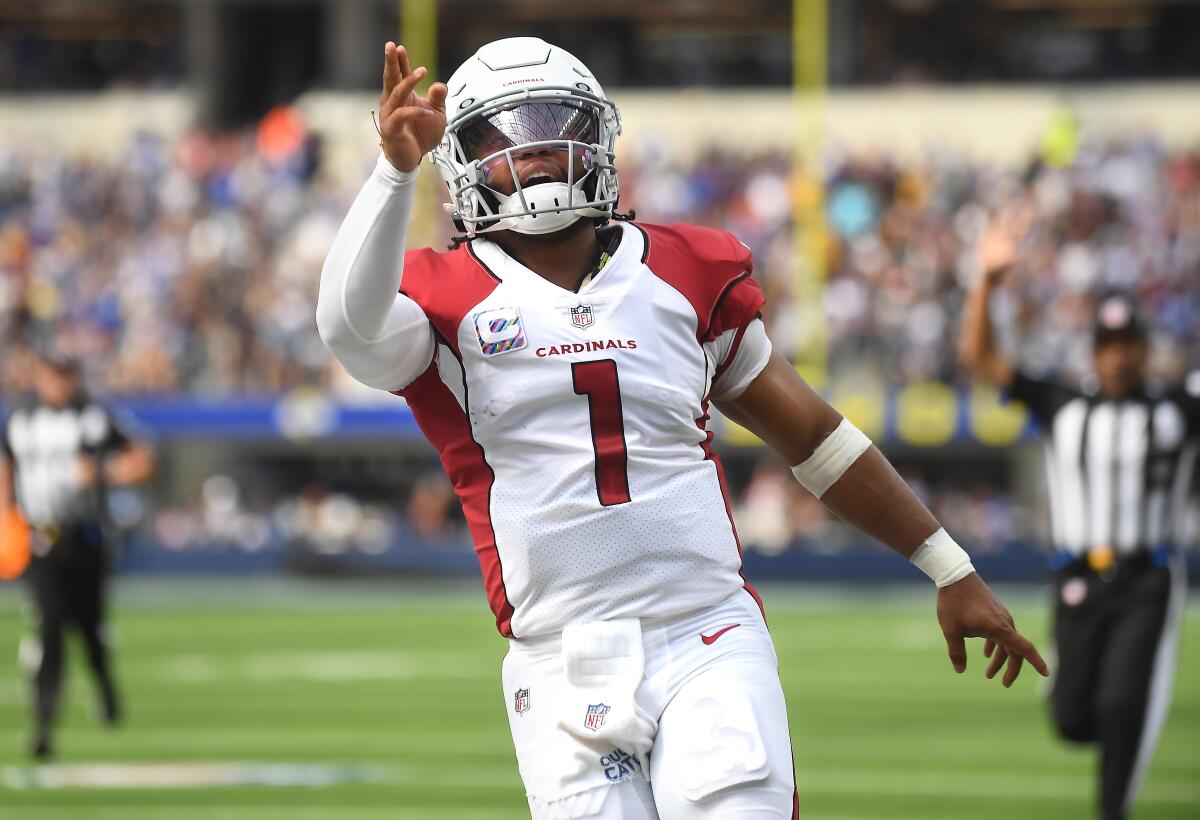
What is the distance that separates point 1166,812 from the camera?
670 cm

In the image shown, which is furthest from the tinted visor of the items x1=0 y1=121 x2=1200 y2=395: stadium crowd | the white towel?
x1=0 y1=121 x2=1200 y2=395: stadium crowd

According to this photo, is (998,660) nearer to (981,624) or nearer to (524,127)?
(981,624)

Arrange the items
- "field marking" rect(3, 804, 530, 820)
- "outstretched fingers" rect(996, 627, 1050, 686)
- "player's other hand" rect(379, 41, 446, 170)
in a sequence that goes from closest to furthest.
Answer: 1. "player's other hand" rect(379, 41, 446, 170)
2. "outstretched fingers" rect(996, 627, 1050, 686)
3. "field marking" rect(3, 804, 530, 820)

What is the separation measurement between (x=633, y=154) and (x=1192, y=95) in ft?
20.5

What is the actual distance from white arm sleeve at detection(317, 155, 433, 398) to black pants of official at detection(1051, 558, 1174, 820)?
3646 mm

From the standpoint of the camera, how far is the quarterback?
2.75m

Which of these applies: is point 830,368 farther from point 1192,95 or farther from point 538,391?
point 538,391

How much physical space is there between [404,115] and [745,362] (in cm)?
72

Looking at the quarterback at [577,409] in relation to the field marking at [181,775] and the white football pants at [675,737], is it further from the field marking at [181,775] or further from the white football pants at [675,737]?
the field marking at [181,775]

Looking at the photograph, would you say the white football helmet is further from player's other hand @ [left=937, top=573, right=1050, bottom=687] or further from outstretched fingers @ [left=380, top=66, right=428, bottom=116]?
player's other hand @ [left=937, top=573, right=1050, bottom=687]

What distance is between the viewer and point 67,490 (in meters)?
8.84

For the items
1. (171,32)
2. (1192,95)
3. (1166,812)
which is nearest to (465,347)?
(1166,812)

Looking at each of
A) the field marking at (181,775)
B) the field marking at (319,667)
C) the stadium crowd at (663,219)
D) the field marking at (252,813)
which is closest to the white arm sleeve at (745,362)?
the field marking at (252,813)

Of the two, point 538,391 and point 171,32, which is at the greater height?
point 538,391
